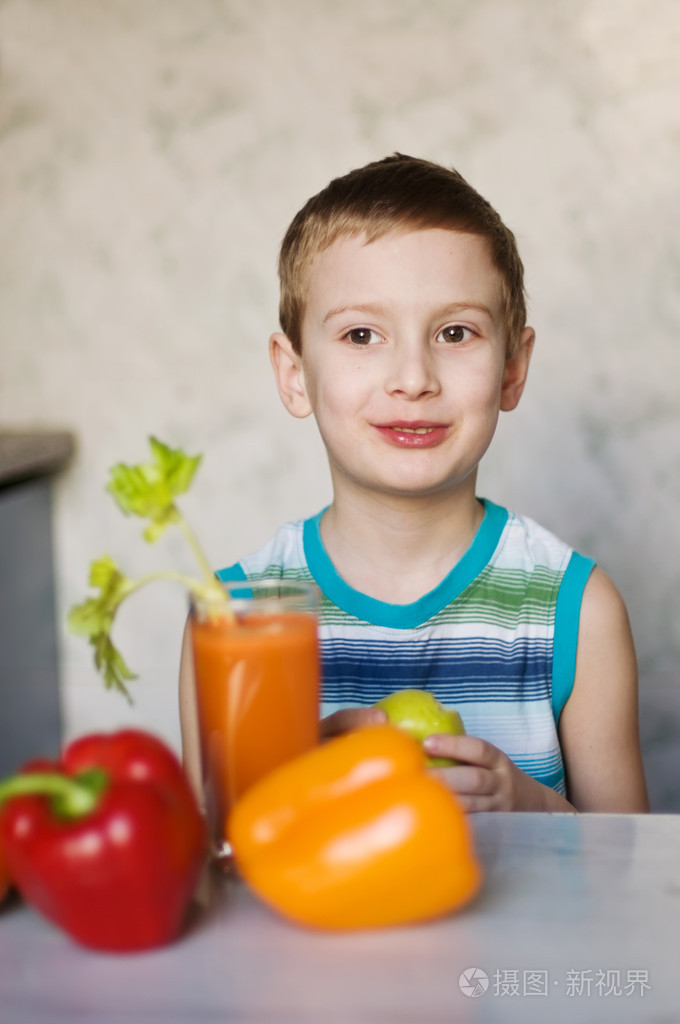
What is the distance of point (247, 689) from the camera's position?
22.0 inches

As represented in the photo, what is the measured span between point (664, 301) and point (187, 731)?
130cm

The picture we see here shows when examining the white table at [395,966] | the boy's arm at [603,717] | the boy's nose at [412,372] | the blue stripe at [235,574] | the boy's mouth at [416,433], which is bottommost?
the boy's arm at [603,717]

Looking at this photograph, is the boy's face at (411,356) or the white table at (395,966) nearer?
the white table at (395,966)

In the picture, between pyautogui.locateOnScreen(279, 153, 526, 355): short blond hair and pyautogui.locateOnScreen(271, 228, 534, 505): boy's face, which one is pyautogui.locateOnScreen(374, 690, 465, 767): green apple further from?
pyautogui.locateOnScreen(279, 153, 526, 355): short blond hair

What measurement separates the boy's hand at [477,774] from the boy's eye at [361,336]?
0.49m

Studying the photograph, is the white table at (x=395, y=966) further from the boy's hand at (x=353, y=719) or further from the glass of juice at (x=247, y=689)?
the boy's hand at (x=353, y=719)

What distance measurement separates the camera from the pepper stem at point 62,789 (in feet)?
1.51

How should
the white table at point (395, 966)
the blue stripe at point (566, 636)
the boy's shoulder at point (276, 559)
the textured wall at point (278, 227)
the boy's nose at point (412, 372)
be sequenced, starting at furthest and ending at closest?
the textured wall at point (278, 227) < the boy's shoulder at point (276, 559) < the blue stripe at point (566, 636) < the boy's nose at point (412, 372) < the white table at point (395, 966)

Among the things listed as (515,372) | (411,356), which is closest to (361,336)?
(411,356)

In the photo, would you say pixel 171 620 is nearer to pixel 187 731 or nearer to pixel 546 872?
pixel 187 731

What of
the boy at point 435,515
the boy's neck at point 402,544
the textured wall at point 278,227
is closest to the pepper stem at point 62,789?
the boy at point 435,515

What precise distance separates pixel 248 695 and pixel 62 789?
12 cm

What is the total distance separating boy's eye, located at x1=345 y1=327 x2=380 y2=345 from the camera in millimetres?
1111

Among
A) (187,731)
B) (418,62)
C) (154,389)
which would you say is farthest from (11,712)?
(418,62)
